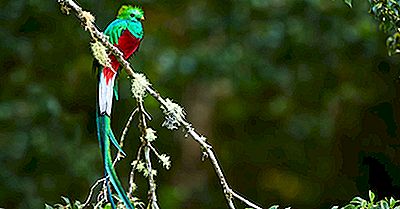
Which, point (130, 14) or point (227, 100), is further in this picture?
point (227, 100)

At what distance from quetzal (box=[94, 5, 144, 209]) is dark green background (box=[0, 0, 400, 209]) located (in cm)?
131

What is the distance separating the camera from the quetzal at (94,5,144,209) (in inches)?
34.1

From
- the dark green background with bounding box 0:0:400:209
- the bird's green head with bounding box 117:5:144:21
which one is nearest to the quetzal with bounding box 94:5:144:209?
the bird's green head with bounding box 117:5:144:21

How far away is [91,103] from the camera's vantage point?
2.46m

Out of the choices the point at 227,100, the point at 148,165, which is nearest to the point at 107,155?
the point at 148,165

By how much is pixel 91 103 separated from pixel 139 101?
159cm

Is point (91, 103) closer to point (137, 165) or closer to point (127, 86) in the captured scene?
point (127, 86)

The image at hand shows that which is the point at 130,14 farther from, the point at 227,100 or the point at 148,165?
the point at 227,100

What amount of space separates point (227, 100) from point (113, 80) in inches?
69.2

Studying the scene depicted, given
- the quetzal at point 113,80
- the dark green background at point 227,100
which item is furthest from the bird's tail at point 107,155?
the dark green background at point 227,100

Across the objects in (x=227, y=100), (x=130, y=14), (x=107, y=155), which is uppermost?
(x=227, y=100)

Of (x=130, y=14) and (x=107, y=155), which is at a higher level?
(x=130, y=14)

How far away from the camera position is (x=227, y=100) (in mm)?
2637

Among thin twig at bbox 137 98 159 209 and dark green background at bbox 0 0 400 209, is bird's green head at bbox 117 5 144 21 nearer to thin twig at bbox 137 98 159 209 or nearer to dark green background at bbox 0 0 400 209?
thin twig at bbox 137 98 159 209
